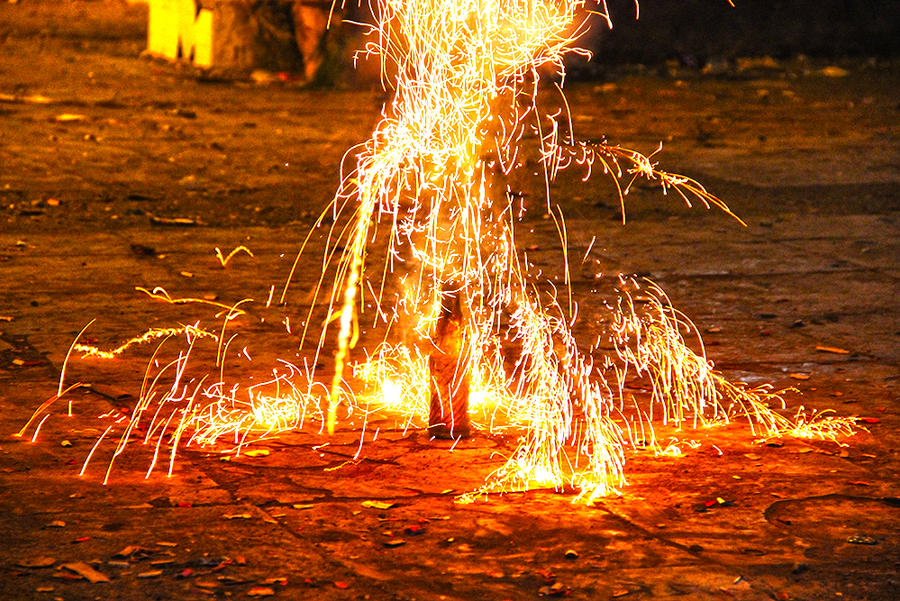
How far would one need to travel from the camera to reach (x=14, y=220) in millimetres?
7227

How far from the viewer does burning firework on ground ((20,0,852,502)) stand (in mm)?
3793

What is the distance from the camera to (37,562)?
3.11 m

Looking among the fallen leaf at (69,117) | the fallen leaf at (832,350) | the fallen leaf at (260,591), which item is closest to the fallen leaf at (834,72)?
the fallen leaf at (69,117)

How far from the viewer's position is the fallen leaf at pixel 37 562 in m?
3.10

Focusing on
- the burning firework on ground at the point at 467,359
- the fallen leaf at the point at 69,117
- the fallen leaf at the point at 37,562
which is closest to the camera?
the fallen leaf at the point at 37,562

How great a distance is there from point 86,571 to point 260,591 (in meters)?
0.41

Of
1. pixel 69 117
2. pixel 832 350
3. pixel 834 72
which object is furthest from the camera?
pixel 834 72

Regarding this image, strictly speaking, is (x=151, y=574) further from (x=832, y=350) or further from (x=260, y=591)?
(x=832, y=350)

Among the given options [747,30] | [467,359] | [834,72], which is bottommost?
[467,359]

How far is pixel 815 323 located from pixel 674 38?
10729 millimetres

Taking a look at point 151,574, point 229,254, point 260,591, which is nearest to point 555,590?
point 260,591

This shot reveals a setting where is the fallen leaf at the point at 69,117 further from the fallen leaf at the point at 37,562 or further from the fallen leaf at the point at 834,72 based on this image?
the fallen leaf at the point at 834,72

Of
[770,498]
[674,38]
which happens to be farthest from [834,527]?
[674,38]

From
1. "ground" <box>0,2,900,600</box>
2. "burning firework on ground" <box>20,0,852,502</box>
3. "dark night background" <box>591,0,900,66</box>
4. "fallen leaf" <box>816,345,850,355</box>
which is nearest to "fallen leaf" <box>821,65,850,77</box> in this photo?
"dark night background" <box>591,0,900,66</box>
